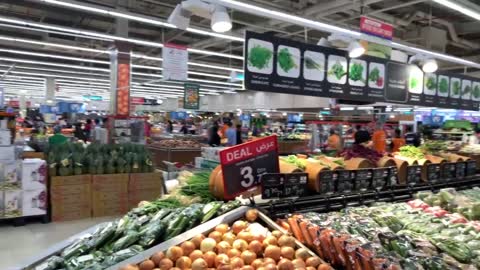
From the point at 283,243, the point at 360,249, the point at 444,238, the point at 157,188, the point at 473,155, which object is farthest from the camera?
the point at 473,155

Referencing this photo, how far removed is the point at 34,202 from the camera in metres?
6.17

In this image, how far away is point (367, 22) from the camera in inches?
256

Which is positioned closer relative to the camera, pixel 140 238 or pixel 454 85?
pixel 140 238

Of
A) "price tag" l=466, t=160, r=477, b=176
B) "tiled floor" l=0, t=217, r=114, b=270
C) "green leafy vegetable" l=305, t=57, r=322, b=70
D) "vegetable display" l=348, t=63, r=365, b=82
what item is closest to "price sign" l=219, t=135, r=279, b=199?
"price tag" l=466, t=160, r=477, b=176

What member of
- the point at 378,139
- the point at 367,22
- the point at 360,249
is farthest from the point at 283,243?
the point at 378,139

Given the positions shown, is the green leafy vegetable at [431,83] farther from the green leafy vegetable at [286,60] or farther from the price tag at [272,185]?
the price tag at [272,185]

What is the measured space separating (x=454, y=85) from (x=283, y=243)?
7842 mm

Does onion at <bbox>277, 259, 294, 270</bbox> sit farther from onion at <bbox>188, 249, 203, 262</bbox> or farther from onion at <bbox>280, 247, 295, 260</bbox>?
onion at <bbox>188, 249, 203, 262</bbox>

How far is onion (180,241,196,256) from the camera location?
7.05 ft

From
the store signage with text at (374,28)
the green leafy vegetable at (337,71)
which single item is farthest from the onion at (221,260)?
the store signage with text at (374,28)

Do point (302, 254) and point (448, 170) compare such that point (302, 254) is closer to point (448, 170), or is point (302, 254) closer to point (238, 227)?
point (238, 227)

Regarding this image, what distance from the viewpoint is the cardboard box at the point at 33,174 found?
6.08m

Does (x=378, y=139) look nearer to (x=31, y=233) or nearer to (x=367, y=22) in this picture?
(x=367, y=22)

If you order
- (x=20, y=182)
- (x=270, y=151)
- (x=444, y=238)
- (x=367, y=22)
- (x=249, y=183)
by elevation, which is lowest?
(x=20, y=182)
